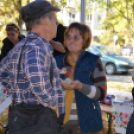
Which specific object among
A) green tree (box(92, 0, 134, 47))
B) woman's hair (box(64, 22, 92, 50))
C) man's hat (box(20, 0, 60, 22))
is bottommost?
woman's hair (box(64, 22, 92, 50))

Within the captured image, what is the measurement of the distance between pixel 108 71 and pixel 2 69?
497 inches

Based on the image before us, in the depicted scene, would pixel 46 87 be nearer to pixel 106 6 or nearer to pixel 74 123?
pixel 74 123

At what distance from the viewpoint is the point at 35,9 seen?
5.38 ft

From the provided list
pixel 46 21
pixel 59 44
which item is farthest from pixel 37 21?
pixel 59 44

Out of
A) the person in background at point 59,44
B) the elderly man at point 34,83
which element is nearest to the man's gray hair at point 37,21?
the elderly man at point 34,83

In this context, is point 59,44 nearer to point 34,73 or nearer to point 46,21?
point 46,21

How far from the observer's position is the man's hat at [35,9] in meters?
1.64

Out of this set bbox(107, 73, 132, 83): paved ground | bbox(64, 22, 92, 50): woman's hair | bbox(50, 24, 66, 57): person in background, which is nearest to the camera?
bbox(64, 22, 92, 50): woman's hair

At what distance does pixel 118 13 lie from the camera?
10.3m

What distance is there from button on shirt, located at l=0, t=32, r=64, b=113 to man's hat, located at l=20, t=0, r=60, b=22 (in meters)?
0.13

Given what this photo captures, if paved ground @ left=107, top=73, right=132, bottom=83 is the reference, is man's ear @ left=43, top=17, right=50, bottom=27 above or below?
above

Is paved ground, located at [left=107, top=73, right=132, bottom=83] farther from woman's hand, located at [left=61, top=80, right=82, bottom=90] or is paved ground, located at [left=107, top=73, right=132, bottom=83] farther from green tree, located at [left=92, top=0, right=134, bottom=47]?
woman's hand, located at [left=61, top=80, right=82, bottom=90]

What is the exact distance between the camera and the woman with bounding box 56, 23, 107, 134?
2.21m

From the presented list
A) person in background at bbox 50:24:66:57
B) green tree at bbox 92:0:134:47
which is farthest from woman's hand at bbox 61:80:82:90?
green tree at bbox 92:0:134:47
